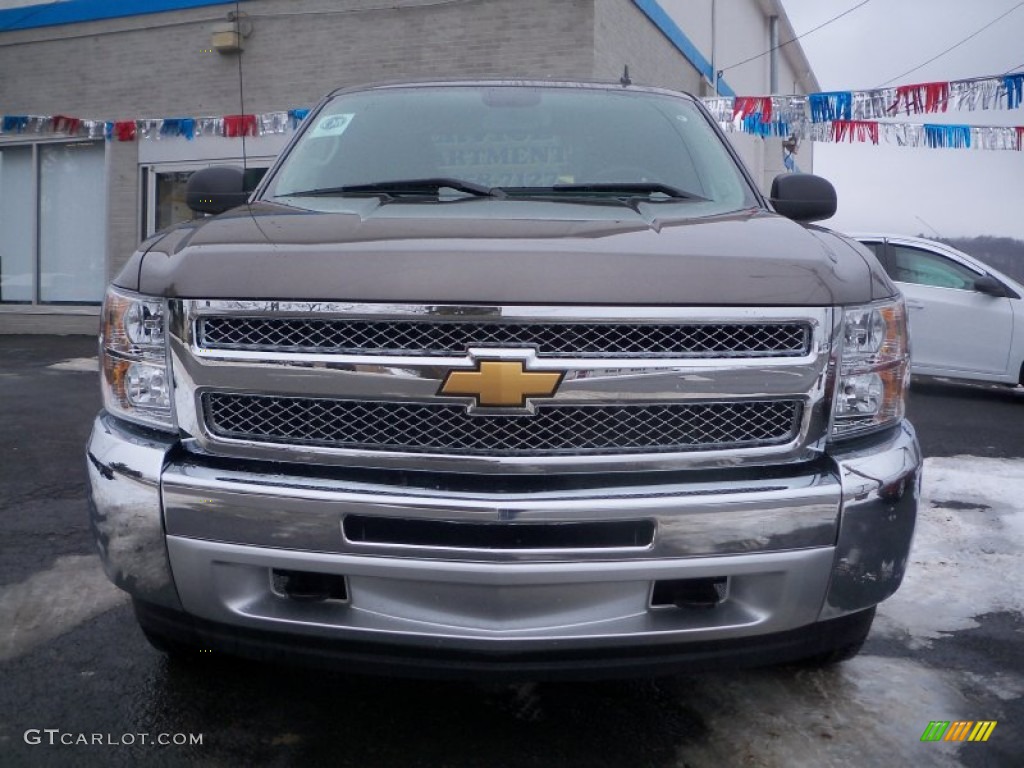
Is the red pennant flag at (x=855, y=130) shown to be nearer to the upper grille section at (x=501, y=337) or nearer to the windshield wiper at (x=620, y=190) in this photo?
the windshield wiper at (x=620, y=190)

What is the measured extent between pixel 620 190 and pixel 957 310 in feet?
24.5

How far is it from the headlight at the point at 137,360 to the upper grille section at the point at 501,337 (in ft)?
0.52

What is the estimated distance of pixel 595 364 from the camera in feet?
7.33

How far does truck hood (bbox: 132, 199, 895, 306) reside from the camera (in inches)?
88.1

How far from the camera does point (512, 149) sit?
3.60 meters

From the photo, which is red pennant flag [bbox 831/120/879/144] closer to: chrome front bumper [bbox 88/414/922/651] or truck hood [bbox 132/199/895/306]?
truck hood [bbox 132/199/895/306]

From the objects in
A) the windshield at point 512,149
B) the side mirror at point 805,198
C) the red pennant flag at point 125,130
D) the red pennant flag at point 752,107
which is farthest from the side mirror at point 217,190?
the red pennant flag at point 125,130

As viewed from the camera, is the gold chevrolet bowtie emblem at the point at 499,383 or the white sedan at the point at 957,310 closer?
the gold chevrolet bowtie emblem at the point at 499,383

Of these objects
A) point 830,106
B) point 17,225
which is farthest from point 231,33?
point 830,106

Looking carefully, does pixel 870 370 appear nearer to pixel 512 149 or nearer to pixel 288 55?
pixel 512 149

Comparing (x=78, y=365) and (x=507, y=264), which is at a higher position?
(x=507, y=264)

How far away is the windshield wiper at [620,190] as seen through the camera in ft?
10.6
